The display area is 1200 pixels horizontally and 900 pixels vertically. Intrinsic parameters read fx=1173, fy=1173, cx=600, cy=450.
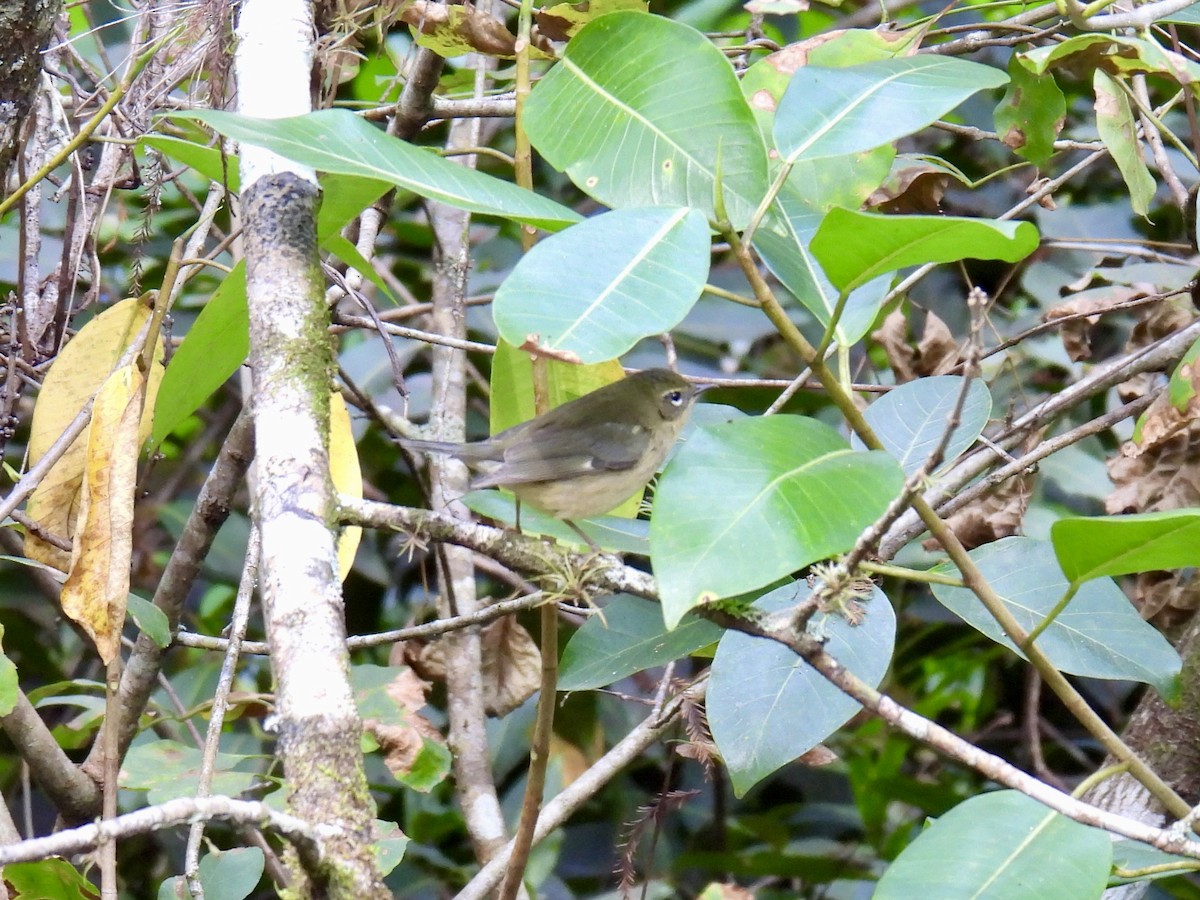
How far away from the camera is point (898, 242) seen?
5.21ft

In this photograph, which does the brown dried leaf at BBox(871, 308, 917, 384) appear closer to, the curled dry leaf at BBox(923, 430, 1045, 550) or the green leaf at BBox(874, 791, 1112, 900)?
the curled dry leaf at BBox(923, 430, 1045, 550)

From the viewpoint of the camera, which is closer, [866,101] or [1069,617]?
[866,101]

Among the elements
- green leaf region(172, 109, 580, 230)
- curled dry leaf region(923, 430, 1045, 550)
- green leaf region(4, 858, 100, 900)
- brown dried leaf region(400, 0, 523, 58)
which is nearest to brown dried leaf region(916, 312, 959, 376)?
curled dry leaf region(923, 430, 1045, 550)

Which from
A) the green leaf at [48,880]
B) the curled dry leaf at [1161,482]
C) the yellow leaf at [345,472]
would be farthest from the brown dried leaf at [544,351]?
the curled dry leaf at [1161,482]

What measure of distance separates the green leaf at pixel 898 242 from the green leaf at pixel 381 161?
39 centimetres

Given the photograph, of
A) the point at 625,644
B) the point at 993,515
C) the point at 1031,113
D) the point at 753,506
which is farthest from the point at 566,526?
the point at 1031,113

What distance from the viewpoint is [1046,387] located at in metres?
4.48

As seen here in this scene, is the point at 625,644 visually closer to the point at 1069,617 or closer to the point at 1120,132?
the point at 1069,617

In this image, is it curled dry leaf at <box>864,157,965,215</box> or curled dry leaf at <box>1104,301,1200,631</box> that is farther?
curled dry leaf at <box>864,157,965,215</box>

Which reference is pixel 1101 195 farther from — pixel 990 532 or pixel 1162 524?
pixel 1162 524

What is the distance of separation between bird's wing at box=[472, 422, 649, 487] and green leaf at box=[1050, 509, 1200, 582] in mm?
1332

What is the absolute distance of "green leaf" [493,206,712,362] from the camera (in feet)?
4.79

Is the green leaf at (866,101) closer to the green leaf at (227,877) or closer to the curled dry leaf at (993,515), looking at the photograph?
the curled dry leaf at (993,515)

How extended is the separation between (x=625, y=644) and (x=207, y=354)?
100 centimetres
